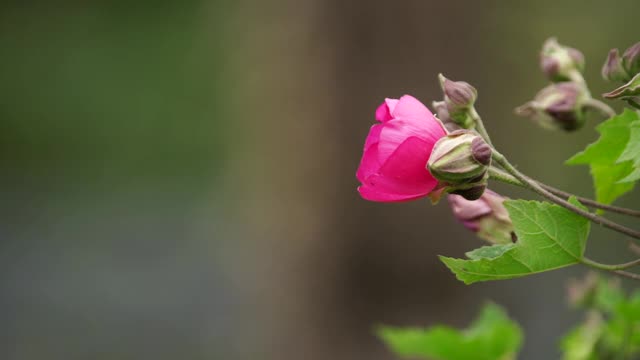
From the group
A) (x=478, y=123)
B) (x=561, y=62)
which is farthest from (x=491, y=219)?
(x=561, y=62)

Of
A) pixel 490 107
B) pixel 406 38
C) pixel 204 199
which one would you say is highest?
pixel 406 38

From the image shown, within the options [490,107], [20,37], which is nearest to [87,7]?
[20,37]

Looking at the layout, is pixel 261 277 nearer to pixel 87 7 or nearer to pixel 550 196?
pixel 550 196

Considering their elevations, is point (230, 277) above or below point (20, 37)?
below

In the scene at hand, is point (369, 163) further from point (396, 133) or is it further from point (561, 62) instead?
point (561, 62)

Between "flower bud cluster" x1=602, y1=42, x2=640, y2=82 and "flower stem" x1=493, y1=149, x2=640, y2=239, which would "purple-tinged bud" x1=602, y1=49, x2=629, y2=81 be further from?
"flower stem" x1=493, y1=149, x2=640, y2=239

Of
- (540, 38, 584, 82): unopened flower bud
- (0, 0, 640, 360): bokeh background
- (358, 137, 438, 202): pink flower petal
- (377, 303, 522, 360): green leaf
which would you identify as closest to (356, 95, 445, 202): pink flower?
(358, 137, 438, 202): pink flower petal
